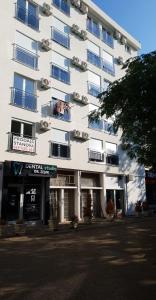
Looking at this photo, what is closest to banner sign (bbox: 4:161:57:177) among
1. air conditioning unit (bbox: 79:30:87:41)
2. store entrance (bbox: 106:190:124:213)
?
store entrance (bbox: 106:190:124:213)

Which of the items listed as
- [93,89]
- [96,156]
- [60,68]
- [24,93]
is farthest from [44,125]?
[93,89]

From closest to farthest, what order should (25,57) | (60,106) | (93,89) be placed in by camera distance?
(25,57), (60,106), (93,89)

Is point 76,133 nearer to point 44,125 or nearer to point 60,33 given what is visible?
point 44,125

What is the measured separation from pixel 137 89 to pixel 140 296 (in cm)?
528

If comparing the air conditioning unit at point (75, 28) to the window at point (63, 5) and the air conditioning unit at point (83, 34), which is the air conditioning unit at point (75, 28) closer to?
the air conditioning unit at point (83, 34)

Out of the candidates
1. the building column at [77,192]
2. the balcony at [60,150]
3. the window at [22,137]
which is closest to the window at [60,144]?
the balcony at [60,150]

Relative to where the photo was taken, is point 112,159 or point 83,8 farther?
point 112,159

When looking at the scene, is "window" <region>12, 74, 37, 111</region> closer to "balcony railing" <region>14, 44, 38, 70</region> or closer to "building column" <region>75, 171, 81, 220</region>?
"balcony railing" <region>14, 44, 38, 70</region>

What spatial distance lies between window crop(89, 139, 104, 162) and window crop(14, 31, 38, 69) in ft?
24.6

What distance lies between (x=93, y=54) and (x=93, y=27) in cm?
280

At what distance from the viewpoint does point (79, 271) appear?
7754mm

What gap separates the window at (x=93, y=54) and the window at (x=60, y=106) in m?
5.59

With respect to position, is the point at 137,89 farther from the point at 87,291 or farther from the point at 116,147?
the point at 116,147

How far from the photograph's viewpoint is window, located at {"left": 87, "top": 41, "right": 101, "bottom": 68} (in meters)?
27.4
